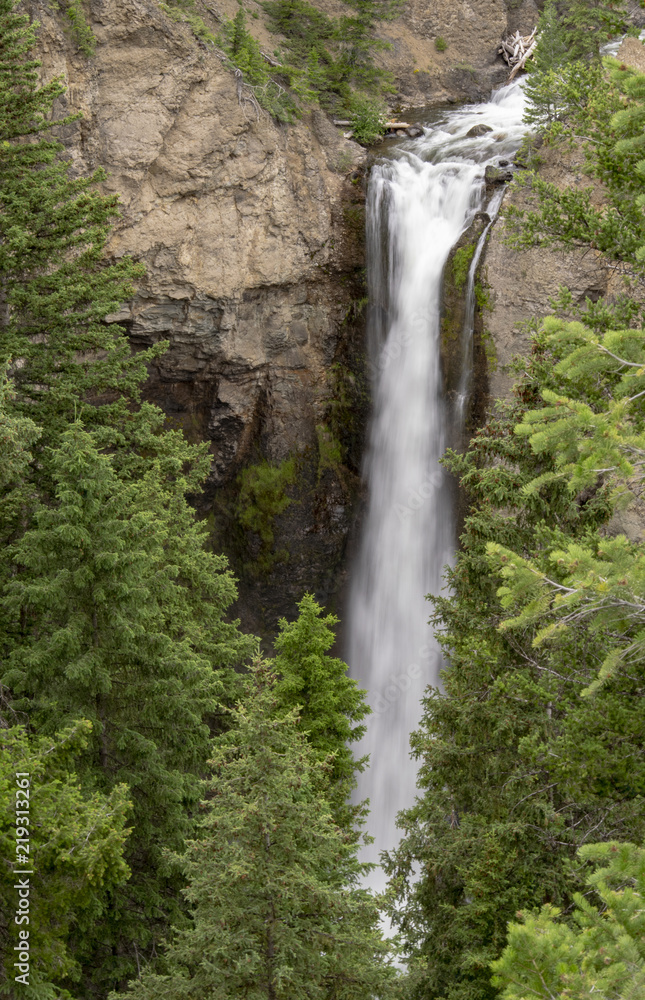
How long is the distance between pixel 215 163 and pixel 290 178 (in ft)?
7.30

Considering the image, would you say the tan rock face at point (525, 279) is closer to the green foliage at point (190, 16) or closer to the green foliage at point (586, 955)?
the green foliage at point (190, 16)

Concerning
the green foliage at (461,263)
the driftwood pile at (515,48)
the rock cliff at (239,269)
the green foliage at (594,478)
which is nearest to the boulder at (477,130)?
the rock cliff at (239,269)

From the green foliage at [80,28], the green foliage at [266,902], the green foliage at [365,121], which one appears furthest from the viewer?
the green foliage at [365,121]

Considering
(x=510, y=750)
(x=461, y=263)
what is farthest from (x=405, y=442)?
(x=510, y=750)

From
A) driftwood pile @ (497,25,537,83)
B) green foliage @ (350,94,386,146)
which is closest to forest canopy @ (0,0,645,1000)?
green foliage @ (350,94,386,146)

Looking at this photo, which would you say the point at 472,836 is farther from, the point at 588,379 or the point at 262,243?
the point at 262,243

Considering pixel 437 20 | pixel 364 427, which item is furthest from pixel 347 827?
pixel 437 20

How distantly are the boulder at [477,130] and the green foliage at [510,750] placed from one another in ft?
Answer: 52.0

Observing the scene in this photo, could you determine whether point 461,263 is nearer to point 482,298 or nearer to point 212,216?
point 482,298

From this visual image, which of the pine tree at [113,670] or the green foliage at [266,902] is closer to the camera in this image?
the green foliage at [266,902]

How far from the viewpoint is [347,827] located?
12617 mm

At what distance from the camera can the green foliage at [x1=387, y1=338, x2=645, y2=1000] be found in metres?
7.24

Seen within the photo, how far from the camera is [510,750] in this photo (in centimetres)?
950

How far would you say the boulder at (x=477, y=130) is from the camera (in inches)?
920
